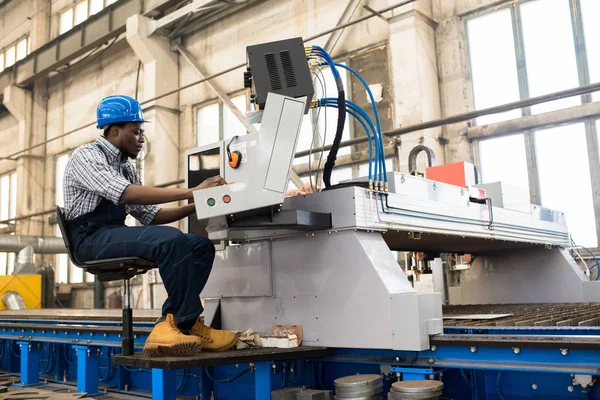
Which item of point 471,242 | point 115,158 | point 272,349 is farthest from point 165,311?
point 471,242

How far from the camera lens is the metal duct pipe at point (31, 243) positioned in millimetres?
9500

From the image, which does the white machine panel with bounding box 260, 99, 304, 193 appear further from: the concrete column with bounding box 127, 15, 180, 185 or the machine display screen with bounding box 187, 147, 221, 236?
the concrete column with bounding box 127, 15, 180, 185

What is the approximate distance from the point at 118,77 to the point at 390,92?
5.79 meters

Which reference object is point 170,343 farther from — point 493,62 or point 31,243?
point 31,243

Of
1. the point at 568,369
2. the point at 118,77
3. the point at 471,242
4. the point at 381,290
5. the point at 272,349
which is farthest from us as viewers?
the point at 118,77

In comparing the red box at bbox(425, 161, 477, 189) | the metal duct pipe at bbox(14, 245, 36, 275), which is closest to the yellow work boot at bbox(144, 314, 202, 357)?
the red box at bbox(425, 161, 477, 189)

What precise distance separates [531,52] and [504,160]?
1.27m

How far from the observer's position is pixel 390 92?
733 cm

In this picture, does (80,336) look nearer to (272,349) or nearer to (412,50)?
(272,349)

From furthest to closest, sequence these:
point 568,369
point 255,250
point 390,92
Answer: point 390,92, point 255,250, point 568,369

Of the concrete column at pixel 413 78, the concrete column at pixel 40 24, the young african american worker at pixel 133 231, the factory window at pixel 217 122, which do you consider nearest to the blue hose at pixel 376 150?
the young african american worker at pixel 133 231

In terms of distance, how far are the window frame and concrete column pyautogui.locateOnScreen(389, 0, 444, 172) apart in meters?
0.46

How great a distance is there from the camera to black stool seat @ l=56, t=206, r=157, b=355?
2.15 meters

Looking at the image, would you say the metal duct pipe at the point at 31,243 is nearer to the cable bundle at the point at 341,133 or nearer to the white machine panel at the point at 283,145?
the cable bundle at the point at 341,133
